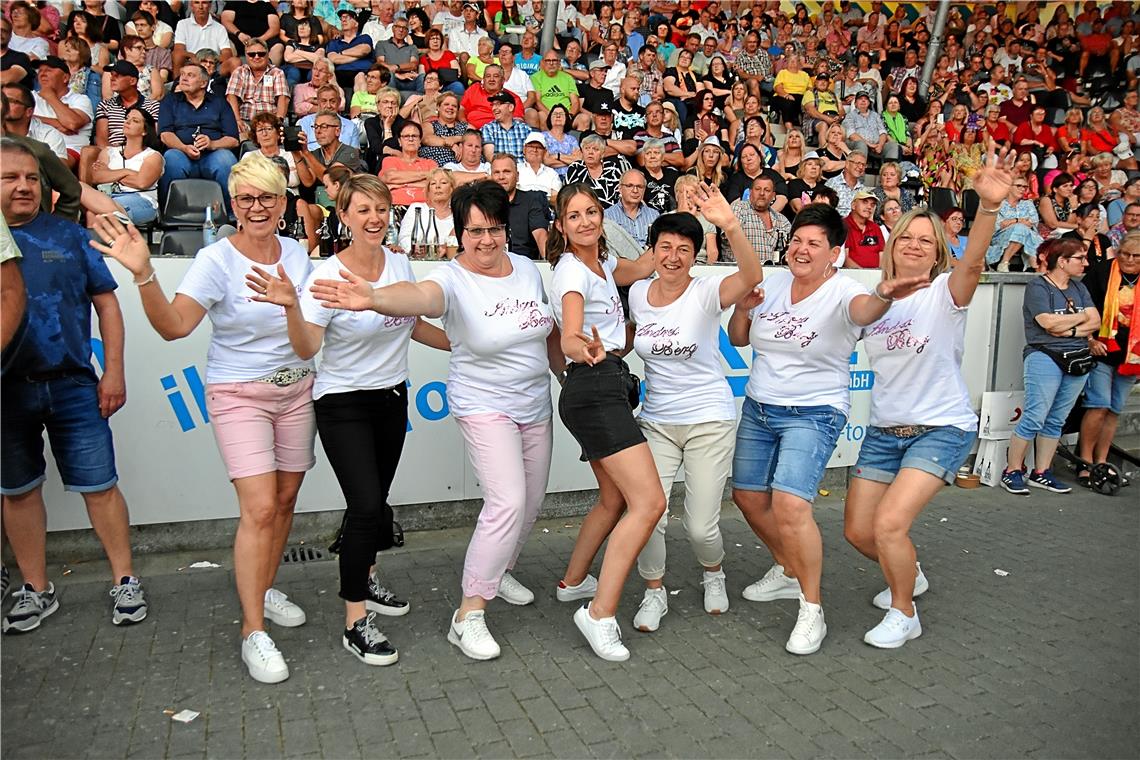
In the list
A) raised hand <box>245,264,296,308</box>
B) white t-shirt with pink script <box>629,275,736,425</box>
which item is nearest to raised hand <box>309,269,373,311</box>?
raised hand <box>245,264,296,308</box>

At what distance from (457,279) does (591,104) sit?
300 inches

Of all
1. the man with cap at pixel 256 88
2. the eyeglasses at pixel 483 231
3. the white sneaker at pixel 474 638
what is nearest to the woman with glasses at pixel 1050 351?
the white sneaker at pixel 474 638

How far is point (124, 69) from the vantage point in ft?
27.5

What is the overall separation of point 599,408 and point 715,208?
983 millimetres

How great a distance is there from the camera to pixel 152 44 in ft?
31.4

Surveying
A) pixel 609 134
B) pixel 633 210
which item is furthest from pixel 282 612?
pixel 609 134

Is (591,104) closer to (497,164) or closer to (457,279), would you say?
(497,164)

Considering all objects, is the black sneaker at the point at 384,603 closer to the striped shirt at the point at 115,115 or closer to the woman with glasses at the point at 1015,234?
the striped shirt at the point at 115,115

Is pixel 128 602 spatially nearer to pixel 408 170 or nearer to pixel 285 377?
pixel 285 377

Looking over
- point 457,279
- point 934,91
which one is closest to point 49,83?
point 457,279

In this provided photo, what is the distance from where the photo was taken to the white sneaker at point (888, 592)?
14.2ft

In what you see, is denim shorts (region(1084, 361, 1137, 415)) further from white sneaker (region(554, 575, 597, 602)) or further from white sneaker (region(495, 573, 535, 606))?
white sneaker (region(495, 573, 535, 606))

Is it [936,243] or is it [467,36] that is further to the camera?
[467,36]

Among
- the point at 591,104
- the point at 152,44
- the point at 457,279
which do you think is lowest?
the point at 457,279
